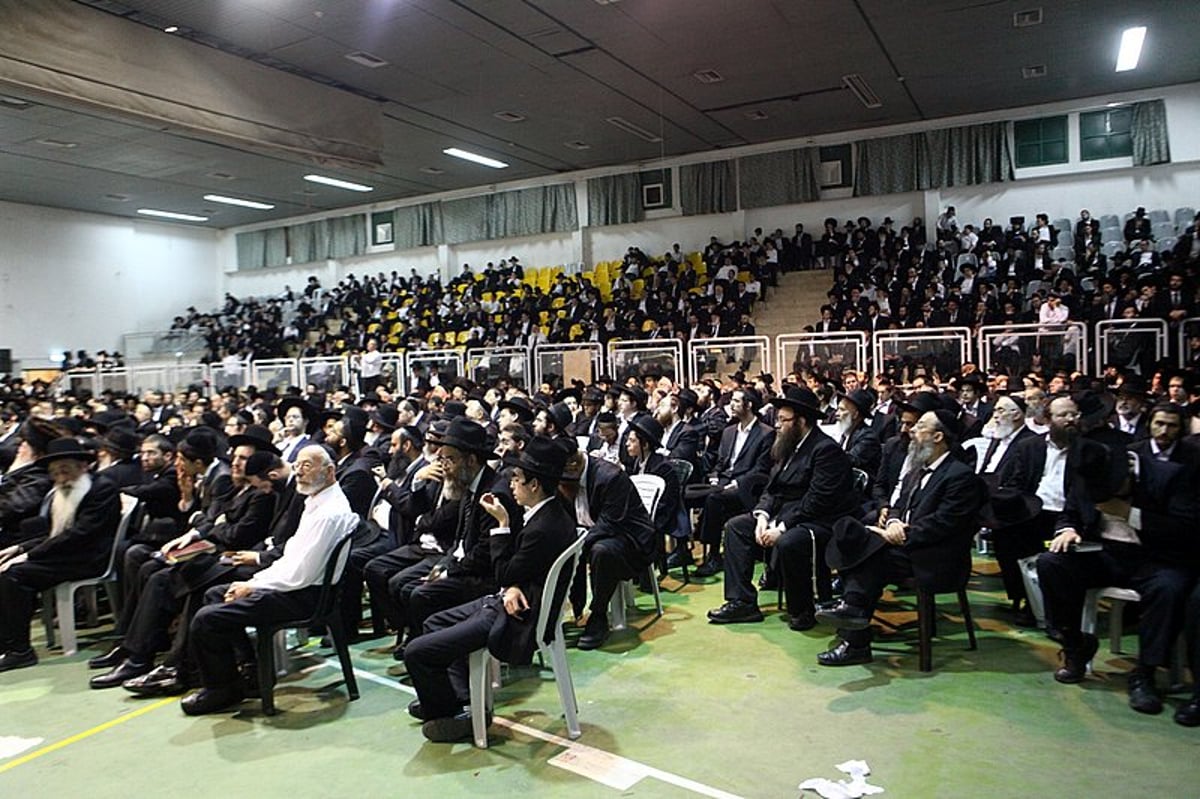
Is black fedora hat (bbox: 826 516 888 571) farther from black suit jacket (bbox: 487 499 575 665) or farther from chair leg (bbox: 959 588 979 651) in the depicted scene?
black suit jacket (bbox: 487 499 575 665)

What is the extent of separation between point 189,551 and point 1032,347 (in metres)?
10.4

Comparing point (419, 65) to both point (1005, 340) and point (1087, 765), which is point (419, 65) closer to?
point (1005, 340)

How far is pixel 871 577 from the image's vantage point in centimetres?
464

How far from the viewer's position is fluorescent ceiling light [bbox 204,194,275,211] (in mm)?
20914

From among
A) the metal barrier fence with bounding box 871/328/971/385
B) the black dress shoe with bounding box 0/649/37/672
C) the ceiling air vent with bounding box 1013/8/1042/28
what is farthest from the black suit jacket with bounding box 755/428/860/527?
the ceiling air vent with bounding box 1013/8/1042/28

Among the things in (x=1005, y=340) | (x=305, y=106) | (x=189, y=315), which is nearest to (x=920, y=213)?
(x=1005, y=340)

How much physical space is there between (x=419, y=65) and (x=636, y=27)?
3379mm

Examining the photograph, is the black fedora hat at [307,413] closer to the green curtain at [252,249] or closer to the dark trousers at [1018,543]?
the dark trousers at [1018,543]

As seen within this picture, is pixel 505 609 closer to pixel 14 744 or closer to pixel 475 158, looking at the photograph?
pixel 14 744

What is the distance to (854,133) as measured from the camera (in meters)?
17.2

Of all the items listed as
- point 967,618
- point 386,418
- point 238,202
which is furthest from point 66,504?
point 238,202

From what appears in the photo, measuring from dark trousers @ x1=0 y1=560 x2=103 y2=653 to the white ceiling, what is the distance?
21.3 ft

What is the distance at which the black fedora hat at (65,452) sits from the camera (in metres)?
5.38

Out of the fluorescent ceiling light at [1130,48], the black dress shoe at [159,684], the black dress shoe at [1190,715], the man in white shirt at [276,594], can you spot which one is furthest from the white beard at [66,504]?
the fluorescent ceiling light at [1130,48]
